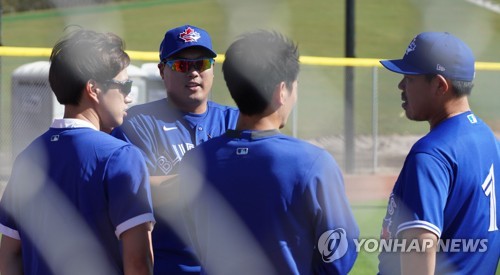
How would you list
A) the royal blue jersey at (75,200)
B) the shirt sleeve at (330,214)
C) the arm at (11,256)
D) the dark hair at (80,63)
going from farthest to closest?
the arm at (11,256)
the dark hair at (80,63)
the royal blue jersey at (75,200)
the shirt sleeve at (330,214)

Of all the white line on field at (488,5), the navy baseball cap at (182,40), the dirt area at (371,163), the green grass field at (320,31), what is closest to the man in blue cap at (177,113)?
the navy baseball cap at (182,40)

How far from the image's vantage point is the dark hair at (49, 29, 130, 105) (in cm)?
263

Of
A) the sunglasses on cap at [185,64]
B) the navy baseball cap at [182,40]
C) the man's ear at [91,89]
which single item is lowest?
the sunglasses on cap at [185,64]

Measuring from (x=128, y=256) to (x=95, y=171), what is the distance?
0.91 ft

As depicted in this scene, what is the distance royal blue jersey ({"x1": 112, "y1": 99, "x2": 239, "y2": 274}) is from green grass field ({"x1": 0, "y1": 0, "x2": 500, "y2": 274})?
7863mm

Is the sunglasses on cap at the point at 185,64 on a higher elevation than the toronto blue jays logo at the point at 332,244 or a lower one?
higher

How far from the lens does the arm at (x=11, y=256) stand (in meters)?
2.80

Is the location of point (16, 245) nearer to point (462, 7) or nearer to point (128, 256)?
point (128, 256)

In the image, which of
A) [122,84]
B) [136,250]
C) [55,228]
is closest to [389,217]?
[136,250]

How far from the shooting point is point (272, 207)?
8.02ft

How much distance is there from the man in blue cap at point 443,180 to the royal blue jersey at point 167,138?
811 mm

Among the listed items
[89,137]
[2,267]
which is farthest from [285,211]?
[2,267]

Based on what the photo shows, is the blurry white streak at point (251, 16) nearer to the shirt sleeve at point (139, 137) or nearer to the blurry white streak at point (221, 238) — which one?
the shirt sleeve at point (139, 137)

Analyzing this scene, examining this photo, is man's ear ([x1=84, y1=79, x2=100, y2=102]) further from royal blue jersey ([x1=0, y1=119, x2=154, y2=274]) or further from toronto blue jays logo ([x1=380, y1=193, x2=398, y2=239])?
toronto blue jays logo ([x1=380, y1=193, x2=398, y2=239])
